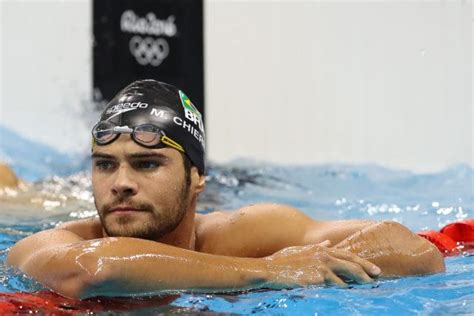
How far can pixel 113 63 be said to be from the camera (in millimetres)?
7566

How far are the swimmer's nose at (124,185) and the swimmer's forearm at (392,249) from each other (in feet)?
2.46

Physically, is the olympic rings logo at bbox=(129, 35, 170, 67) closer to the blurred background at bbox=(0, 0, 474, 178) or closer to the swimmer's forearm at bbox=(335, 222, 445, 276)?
the blurred background at bbox=(0, 0, 474, 178)

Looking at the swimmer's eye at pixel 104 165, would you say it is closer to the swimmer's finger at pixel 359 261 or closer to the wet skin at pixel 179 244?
the wet skin at pixel 179 244

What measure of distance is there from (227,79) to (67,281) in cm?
538

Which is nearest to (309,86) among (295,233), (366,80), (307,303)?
(366,80)

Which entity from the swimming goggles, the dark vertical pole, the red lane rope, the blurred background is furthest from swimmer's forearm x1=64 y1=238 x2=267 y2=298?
the dark vertical pole

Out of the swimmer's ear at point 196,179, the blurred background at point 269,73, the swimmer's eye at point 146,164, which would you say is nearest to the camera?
the swimmer's eye at point 146,164

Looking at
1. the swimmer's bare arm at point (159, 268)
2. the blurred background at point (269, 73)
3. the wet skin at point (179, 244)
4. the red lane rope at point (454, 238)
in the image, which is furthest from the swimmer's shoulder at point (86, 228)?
the blurred background at point (269, 73)

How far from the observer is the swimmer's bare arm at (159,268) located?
2.74 meters

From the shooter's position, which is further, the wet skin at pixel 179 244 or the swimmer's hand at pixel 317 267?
the swimmer's hand at pixel 317 267

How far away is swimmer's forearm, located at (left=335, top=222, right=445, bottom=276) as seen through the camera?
10.5ft

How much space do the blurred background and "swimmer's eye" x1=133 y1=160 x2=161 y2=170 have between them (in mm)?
4310

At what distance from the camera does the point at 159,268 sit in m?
2.78

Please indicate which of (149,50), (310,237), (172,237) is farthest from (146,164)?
(149,50)
